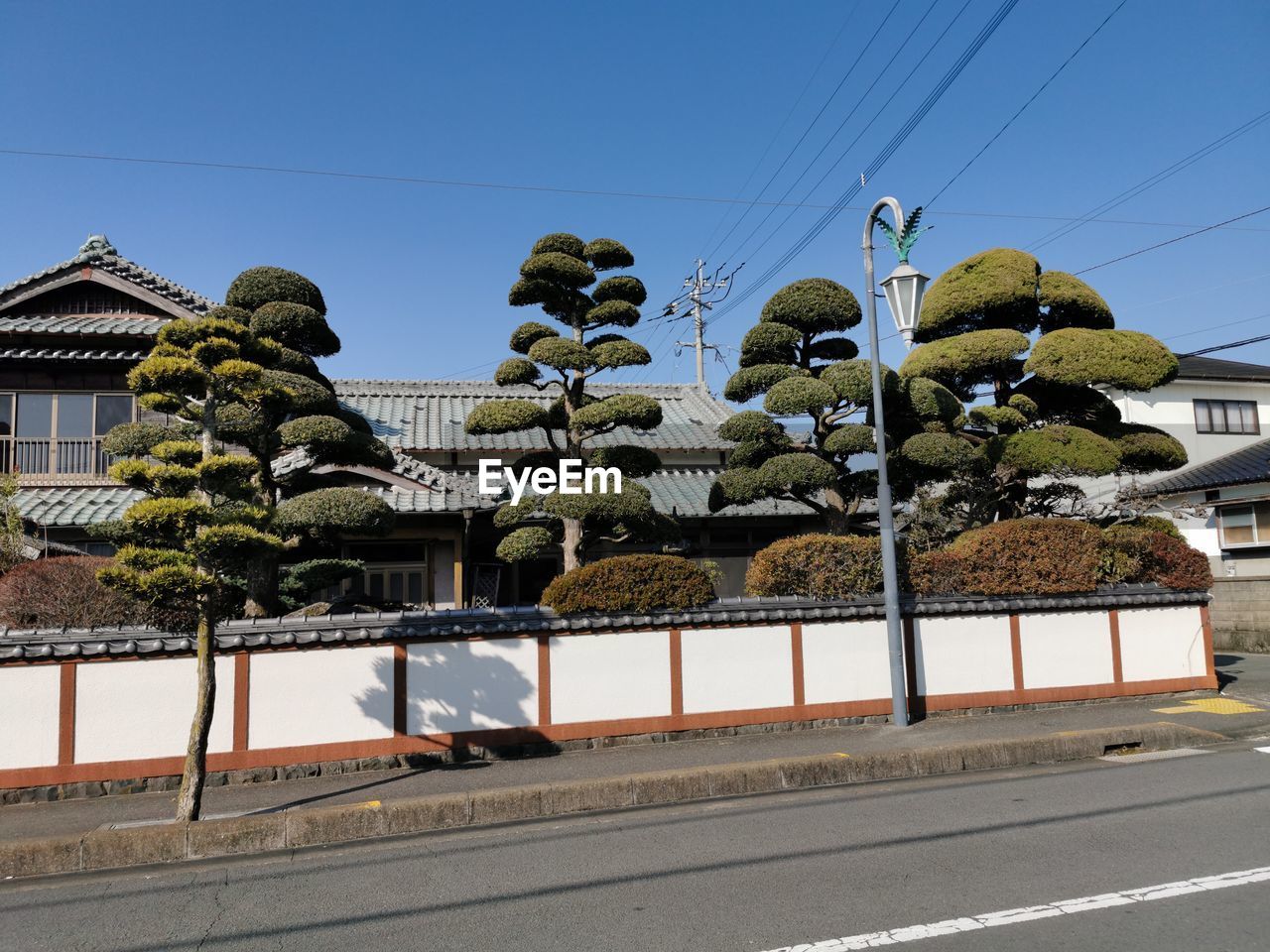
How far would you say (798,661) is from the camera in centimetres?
1095

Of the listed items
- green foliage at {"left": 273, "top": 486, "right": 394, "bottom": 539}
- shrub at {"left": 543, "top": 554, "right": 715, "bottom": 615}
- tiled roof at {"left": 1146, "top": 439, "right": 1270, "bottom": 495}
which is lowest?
shrub at {"left": 543, "top": 554, "right": 715, "bottom": 615}

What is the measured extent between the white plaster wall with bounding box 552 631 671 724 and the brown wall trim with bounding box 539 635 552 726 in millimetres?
52

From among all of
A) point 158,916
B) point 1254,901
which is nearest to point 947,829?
point 1254,901

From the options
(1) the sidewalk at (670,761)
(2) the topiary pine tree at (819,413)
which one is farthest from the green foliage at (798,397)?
(1) the sidewalk at (670,761)

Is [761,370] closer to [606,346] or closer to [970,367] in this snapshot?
[606,346]

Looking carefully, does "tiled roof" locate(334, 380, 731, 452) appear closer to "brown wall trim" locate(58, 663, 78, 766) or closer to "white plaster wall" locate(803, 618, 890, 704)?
"white plaster wall" locate(803, 618, 890, 704)

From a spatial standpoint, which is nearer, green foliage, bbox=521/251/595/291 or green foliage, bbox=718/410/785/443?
green foliage, bbox=521/251/595/291

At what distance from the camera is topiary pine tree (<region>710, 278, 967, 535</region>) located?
12.3 metres

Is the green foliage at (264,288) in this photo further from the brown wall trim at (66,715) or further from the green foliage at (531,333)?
the brown wall trim at (66,715)

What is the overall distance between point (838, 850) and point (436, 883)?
292 centimetres

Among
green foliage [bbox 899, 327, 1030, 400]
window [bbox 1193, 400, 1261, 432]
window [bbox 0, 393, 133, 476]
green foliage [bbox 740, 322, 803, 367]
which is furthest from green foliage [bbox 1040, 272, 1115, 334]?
window [bbox 0, 393, 133, 476]

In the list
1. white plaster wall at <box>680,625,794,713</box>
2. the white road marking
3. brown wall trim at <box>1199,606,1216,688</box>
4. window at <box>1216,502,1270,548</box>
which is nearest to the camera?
the white road marking

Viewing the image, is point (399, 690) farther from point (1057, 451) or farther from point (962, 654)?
point (1057, 451)

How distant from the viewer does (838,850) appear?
6.14 m
